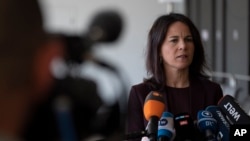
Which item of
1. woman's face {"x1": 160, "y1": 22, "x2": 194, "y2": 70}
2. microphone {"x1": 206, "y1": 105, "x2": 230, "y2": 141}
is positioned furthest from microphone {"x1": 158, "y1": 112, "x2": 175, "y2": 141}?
woman's face {"x1": 160, "y1": 22, "x2": 194, "y2": 70}

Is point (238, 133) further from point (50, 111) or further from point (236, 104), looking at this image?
point (50, 111)

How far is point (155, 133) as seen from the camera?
898 millimetres

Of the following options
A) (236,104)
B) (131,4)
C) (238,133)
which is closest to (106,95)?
(238,133)

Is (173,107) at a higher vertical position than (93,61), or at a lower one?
lower

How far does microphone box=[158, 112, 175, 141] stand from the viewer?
91 centimetres

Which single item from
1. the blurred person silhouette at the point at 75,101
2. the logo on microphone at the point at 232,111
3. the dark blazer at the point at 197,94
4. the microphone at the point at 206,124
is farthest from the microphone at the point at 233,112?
the blurred person silhouette at the point at 75,101

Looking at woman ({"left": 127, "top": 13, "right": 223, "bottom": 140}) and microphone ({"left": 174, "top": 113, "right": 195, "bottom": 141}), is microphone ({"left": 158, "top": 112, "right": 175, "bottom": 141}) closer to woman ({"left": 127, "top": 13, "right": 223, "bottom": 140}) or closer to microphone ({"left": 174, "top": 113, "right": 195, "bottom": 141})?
microphone ({"left": 174, "top": 113, "right": 195, "bottom": 141})

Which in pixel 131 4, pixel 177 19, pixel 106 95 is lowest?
pixel 131 4

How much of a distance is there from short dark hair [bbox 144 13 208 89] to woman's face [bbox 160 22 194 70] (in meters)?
0.02

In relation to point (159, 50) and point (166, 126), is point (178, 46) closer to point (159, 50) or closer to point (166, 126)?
point (159, 50)

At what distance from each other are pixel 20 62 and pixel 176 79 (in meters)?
1.28

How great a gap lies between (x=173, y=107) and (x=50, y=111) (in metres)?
1.19

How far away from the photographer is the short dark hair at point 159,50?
1571 mm

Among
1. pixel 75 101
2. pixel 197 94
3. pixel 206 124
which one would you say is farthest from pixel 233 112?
pixel 75 101
